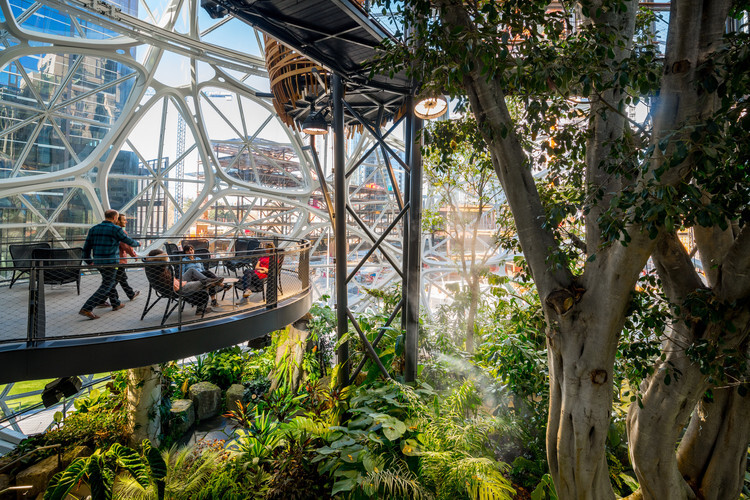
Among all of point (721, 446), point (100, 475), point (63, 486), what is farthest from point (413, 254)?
point (63, 486)

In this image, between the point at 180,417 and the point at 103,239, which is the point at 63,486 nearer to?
the point at 180,417

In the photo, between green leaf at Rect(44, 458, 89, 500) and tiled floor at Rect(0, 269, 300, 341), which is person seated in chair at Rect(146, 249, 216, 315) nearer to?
tiled floor at Rect(0, 269, 300, 341)

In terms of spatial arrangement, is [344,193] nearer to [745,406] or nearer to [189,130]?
[745,406]

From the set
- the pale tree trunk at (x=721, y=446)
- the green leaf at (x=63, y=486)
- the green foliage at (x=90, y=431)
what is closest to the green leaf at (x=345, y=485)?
the pale tree trunk at (x=721, y=446)

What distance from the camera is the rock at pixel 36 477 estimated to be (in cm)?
579

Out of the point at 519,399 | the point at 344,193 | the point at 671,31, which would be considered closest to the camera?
the point at 671,31

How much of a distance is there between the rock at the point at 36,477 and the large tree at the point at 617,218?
7494 millimetres

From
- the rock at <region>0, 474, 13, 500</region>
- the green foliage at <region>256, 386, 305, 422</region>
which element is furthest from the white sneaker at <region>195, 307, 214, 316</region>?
the rock at <region>0, 474, 13, 500</region>

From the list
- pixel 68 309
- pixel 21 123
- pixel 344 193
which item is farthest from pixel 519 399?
pixel 21 123

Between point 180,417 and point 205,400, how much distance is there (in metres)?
0.82

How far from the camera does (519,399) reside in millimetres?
4719

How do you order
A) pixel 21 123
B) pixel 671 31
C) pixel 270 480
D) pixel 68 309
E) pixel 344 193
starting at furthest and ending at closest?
1. pixel 21 123
2. pixel 68 309
3. pixel 344 193
4. pixel 270 480
5. pixel 671 31

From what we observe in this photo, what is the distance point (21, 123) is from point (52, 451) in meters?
9.42

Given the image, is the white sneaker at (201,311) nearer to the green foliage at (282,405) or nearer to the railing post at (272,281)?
the railing post at (272,281)
